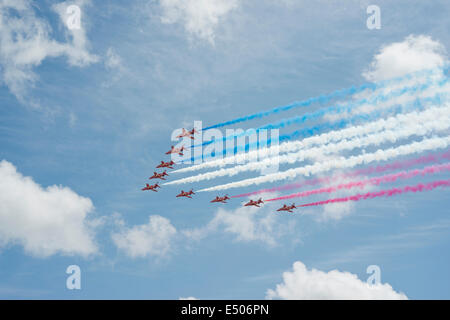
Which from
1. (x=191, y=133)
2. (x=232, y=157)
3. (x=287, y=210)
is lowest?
(x=287, y=210)
